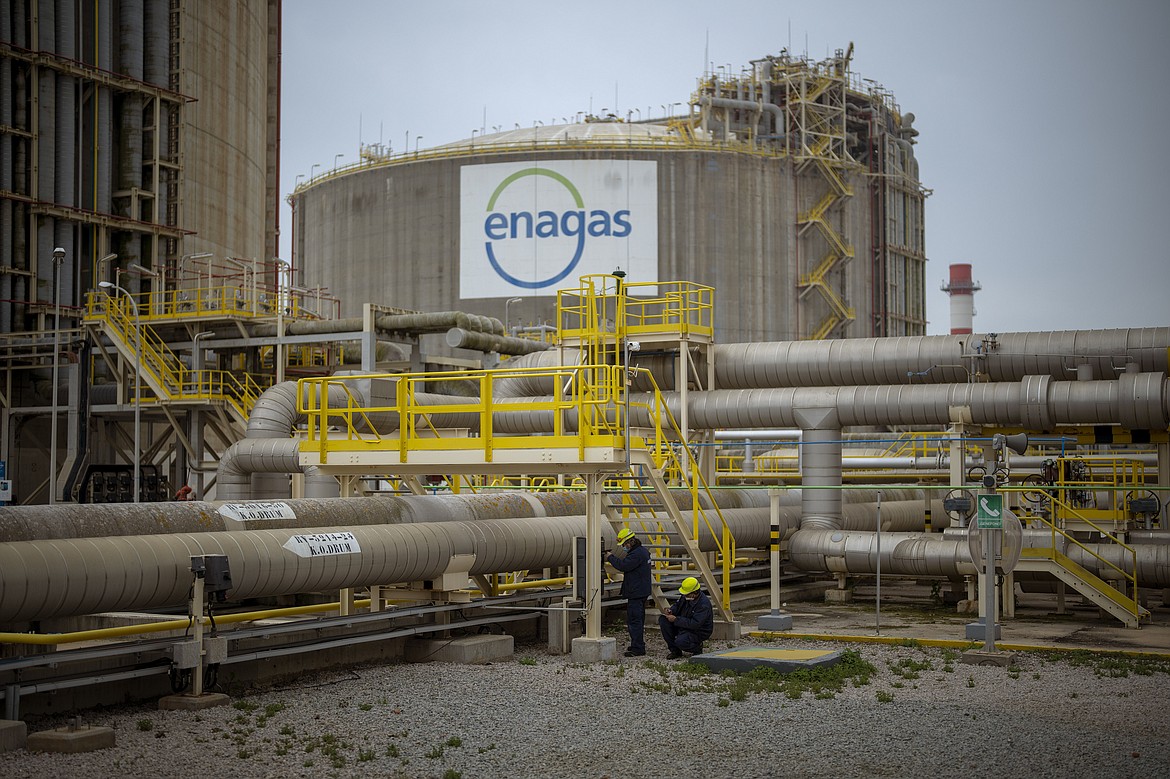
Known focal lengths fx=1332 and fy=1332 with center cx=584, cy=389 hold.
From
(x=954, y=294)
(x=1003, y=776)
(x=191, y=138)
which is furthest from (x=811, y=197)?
(x=1003, y=776)

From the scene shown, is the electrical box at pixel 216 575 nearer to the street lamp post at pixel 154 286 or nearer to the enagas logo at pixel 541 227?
the street lamp post at pixel 154 286

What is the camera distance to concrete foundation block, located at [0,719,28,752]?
10203 mm

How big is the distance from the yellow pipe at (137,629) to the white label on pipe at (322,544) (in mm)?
1018

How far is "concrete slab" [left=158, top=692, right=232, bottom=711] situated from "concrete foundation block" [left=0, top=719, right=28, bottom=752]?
1794 millimetres

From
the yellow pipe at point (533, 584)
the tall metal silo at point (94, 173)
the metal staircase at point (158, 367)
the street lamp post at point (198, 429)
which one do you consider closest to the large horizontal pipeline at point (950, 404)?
the yellow pipe at point (533, 584)

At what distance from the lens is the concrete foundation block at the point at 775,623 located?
18516mm

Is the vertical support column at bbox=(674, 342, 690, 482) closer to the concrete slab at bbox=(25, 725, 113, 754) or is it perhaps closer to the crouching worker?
the crouching worker

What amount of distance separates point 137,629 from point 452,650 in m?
4.04

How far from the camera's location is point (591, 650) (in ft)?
51.6

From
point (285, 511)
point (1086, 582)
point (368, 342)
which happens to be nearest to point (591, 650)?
point (285, 511)

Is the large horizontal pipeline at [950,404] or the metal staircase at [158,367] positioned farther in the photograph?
the metal staircase at [158,367]

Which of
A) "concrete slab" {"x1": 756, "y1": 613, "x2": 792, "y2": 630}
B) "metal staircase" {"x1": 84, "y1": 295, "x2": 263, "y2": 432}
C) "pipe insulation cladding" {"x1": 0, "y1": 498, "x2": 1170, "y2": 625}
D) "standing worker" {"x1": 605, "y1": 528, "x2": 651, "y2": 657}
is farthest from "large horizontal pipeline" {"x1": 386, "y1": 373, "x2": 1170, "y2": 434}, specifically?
"metal staircase" {"x1": 84, "y1": 295, "x2": 263, "y2": 432}

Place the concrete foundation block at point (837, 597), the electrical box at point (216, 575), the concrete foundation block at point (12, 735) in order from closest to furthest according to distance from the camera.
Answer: the concrete foundation block at point (12, 735) < the electrical box at point (216, 575) < the concrete foundation block at point (837, 597)

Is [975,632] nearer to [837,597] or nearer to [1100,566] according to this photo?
[1100,566]
